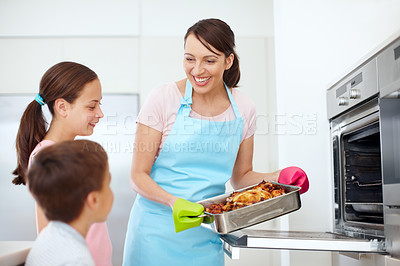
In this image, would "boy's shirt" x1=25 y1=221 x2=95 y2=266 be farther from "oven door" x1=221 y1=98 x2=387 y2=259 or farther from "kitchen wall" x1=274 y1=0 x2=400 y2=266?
"kitchen wall" x1=274 y1=0 x2=400 y2=266

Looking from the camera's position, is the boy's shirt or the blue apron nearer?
the boy's shirt

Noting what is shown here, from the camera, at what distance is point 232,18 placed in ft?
11.5

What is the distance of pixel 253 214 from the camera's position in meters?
1.32

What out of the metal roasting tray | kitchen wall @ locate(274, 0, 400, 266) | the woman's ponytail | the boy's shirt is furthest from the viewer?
kitchen wall @ locate(274, 0, 400, 266)

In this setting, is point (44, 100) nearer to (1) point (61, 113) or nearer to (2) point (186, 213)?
(1) point (61, 113)

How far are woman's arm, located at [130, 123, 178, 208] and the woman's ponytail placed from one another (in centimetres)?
34

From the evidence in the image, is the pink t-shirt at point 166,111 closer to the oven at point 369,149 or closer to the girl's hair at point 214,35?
the girl's hair at point 214,35

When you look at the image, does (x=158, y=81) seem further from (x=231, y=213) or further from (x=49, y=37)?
(x=231, y=213)

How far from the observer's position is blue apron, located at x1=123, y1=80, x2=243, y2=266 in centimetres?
162

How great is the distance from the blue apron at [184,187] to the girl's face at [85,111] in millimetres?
299

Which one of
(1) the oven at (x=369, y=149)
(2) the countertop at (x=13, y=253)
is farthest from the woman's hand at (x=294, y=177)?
(2) the countertop at (x=13, y=253)

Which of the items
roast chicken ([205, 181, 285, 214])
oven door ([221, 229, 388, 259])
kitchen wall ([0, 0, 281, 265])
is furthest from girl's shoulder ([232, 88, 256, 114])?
kitchen wall ([0, 0, 281, 265])

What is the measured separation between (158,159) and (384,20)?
3.86 feet

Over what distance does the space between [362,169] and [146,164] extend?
3.23ft
